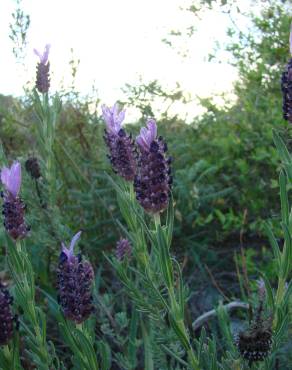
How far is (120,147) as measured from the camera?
1589mm

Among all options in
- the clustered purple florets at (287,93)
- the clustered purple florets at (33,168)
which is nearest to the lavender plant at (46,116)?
the clustered purple florets at (33,168)

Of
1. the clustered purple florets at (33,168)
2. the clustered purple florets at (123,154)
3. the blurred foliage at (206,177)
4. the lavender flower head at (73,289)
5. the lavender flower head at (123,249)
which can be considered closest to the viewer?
the lavender flower head at (73,289)

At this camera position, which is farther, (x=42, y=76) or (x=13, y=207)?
(x=42, y=76)

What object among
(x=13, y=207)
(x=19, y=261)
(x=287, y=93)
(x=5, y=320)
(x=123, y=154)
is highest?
(x=287, y=93)

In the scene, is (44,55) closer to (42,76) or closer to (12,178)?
(42,76)

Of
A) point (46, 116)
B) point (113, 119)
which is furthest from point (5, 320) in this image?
point (46, 116)

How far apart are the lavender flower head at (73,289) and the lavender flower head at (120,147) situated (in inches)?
12.1

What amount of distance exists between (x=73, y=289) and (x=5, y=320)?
6.6 inches

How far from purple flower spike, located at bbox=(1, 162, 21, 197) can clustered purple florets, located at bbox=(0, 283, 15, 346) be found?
10.6 inches

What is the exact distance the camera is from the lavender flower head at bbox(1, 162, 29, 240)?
4.76 ft

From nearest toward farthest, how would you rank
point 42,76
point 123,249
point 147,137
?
point 147,137, point 123,249, point 42,76

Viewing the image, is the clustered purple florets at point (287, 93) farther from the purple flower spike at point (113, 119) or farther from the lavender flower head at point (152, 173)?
the purple flower spike at point (113, 119)

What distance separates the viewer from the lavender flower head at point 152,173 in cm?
135

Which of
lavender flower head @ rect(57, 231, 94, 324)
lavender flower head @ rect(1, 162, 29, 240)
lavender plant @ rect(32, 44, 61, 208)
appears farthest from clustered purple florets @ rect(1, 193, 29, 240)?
lavender plant @ rect(32, 44, 61, 208)
